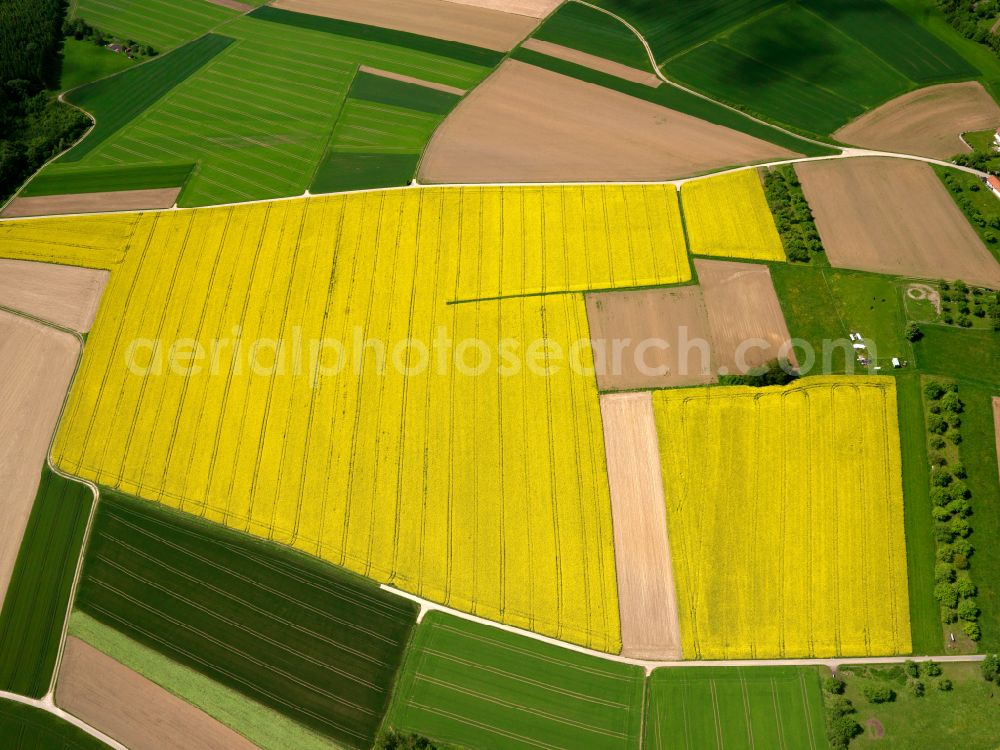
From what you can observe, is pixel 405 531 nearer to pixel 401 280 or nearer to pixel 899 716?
pixel 401 280

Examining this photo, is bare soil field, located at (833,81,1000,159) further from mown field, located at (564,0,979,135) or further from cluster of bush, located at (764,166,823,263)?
cluster of bush, located at (764,166,823,263)

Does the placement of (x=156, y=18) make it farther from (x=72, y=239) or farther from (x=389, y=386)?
(x=389, y=386)

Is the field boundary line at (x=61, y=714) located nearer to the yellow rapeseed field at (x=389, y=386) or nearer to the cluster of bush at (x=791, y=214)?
the yellow rapeseed field at (x=389, y=386)

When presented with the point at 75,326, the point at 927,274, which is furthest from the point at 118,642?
the point at 927,274

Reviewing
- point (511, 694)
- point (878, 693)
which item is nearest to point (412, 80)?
point (511, 694)

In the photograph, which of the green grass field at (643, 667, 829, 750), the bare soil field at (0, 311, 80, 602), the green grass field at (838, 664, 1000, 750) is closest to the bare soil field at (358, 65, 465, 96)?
the bare soil field at (0, 311, 80, 602)

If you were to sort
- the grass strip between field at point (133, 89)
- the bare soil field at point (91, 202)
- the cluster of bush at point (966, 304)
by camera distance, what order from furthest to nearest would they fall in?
the grass strip between field at point (133, 89)
the bare soil field at point (91, 202)
the cluster of bush at point (966, 304)

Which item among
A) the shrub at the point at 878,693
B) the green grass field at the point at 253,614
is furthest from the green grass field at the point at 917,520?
the green grass field at the point at 253,614
